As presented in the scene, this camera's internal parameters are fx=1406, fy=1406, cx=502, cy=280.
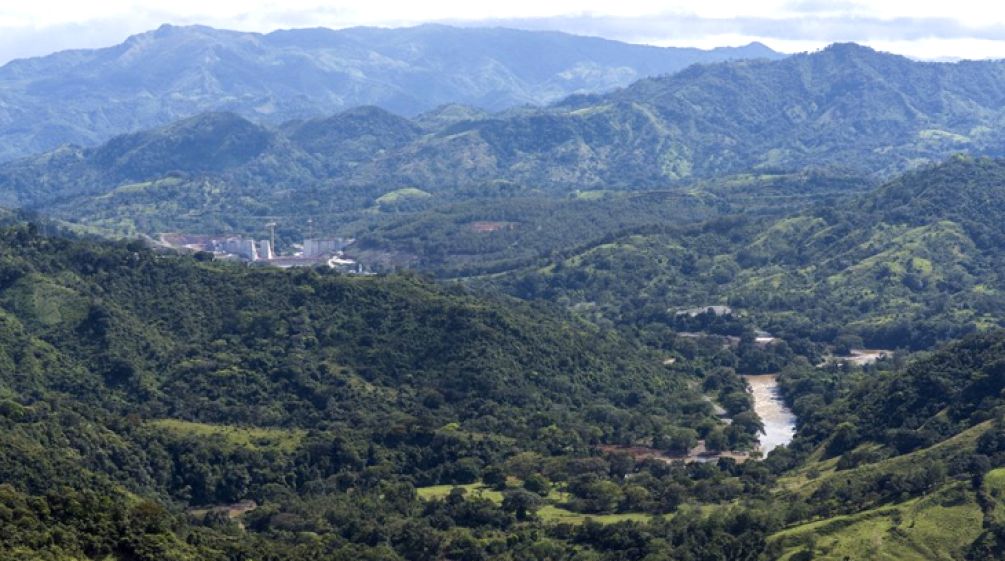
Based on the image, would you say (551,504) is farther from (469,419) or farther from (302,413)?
(302,413)

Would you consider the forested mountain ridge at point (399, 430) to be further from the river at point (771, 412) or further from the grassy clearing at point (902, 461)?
the river at point (771, 412)

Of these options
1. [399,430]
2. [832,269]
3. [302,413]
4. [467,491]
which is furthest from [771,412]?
[832,269]

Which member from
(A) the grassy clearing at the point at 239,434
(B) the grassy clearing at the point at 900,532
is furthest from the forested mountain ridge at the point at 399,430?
(A) the grassy clearing at the point at 239,434

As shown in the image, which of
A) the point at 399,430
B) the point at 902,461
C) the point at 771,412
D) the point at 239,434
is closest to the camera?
the point at 902,461

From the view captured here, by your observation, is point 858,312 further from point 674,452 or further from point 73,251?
point 73,251

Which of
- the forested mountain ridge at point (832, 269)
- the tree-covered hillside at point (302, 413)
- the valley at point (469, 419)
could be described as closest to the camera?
the valley at point (469, 419)

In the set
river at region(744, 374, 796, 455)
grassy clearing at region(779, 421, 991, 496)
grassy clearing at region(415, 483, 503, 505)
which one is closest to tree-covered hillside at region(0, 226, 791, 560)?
grassy clearing at region(415, 483, 503, 505)
